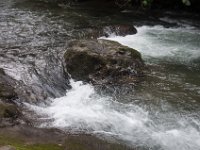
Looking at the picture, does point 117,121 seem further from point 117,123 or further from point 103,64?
point 103,64

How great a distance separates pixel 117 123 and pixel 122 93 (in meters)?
2.05

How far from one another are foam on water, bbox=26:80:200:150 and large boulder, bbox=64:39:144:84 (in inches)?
57.7

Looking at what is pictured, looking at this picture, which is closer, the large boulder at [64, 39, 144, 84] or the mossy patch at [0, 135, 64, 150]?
the mossy patch at [0, 135, 64, 150]

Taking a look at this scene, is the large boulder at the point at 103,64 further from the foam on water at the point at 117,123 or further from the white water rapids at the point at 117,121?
the foam on water at the point at 117,123

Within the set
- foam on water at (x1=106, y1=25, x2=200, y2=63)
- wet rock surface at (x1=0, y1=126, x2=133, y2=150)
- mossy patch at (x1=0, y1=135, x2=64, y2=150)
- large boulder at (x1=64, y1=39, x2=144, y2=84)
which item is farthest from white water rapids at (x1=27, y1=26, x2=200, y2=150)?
foam on water at (x1=106, y1=25, x2=200, y2=63)

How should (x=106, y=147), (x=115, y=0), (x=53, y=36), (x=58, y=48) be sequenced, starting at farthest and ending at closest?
(x=115, y=0)
(x=53, y=36)
(x=58, y=48)
(x=106, y=147)

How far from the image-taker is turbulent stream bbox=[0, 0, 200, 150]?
9.75 metres

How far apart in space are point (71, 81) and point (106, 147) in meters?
4.38

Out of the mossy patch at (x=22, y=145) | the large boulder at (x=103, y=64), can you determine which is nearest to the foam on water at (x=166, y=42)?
the large boulder at (x=103, y=64)

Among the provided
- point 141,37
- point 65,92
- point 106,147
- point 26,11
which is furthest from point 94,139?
point 26,11

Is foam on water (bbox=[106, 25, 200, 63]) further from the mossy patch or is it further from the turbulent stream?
the mossy patch

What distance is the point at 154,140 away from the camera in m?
9.38

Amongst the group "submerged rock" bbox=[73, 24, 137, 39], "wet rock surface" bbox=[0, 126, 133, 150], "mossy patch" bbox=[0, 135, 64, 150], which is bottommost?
"wet rock surface" bbox=[0, 126, 133, 150]

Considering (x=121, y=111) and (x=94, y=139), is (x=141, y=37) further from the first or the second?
(x=94, y=139)
